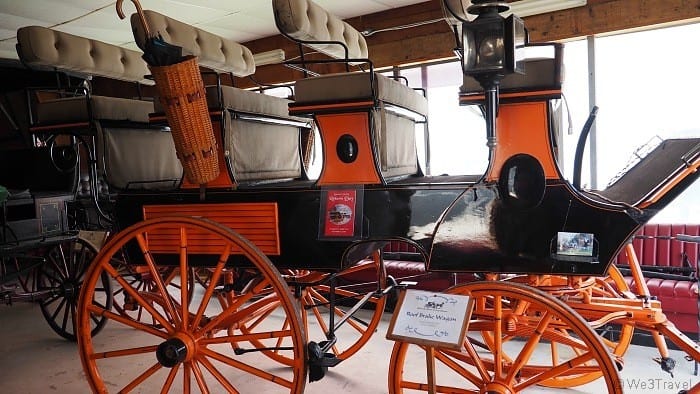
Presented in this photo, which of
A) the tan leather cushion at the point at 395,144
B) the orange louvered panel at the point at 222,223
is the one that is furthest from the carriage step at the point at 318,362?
the tan leather cushion at the point at 395,144

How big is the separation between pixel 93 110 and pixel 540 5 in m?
3.28

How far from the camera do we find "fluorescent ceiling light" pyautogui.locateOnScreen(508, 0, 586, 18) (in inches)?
162

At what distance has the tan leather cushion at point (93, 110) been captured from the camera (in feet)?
8.96

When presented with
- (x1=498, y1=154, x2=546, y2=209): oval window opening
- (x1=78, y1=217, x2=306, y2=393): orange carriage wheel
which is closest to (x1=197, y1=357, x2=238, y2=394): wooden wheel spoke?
(x1=78, y1=217, x2=306, y2=393): orange carriage wheel

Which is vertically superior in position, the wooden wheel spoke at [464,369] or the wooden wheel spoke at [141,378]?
the wooden wheel spoke at [464,369]

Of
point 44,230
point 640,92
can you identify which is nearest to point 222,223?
point 44,230

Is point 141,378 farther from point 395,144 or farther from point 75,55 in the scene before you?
point 75,55

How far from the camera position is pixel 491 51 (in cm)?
172

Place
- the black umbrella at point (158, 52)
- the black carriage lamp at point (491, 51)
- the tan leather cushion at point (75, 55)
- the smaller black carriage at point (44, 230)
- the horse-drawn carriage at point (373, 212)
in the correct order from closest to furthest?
the black carriage lamp at point (491, 51)
the horse-drawn carriage at point (373, 212)
the black umbrella at point (158, 52)
the tan leather cushion at point (75, 55)
the smaller black carriage at point (44, 230)

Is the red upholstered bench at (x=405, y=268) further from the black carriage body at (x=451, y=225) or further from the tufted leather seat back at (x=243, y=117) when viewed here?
the black carriage body at (x=451, y=225)

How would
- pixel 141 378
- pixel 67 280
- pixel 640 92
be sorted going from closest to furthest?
pixel 141 378, pixel 67 280, pixel 640 92

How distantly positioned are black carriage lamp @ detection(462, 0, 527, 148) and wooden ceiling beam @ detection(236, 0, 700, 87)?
188cm

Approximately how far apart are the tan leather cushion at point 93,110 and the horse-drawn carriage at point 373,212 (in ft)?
0.26

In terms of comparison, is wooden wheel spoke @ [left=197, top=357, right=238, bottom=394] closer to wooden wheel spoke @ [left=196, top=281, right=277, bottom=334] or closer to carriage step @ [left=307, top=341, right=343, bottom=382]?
wooden wheel spoke @ [left=196, top=281, right=277, bottom=334]
